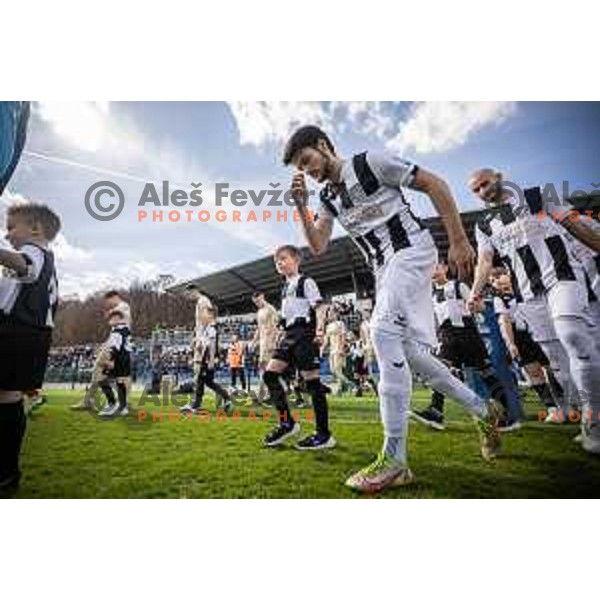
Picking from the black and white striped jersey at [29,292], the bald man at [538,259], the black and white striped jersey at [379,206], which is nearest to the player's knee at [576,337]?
the bald man at [538,259]

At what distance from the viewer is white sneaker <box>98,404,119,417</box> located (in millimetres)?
3012

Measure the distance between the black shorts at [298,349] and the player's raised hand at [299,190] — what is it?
780mm

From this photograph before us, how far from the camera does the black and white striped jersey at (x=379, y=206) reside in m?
2.33

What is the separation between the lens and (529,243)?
2.81 meters

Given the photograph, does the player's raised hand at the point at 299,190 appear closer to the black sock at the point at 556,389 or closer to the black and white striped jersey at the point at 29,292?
the black and white striped jersey at the point at 29,292

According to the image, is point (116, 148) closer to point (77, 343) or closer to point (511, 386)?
point (77, 343)

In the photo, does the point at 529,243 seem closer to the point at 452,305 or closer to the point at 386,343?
the point at 452,305

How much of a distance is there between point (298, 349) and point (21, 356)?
144 cm

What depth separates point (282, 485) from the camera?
91.3 inches

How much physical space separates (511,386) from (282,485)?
155cm

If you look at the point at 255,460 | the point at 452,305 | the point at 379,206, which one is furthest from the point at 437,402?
the point at 379,206

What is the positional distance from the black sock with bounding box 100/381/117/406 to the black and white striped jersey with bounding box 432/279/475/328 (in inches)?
79.4

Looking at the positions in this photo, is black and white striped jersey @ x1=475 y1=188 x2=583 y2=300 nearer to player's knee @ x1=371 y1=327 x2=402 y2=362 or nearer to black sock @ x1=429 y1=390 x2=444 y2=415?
black sock @ x1=429 y1=390 x2=444 y2=415
